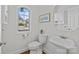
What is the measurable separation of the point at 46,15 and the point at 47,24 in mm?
140

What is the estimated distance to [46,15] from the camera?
1.49 m

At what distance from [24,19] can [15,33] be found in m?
0.25

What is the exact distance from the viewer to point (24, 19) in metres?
1.46

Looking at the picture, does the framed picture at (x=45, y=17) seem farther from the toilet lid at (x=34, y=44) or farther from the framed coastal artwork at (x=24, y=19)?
the toilet lid at (x=34, y=44)

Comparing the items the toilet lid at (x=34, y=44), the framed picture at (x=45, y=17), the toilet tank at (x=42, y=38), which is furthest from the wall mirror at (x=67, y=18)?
the toilet lid at (x=34, y=44)

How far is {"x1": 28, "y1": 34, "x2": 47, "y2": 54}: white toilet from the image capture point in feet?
4.80

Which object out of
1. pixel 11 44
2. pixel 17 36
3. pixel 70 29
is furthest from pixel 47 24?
pixel 11 44

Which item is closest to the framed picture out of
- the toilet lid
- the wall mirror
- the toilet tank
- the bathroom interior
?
the bathroom interior

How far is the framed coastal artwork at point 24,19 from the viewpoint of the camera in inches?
56.7

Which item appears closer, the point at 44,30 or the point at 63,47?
the point at 63,47

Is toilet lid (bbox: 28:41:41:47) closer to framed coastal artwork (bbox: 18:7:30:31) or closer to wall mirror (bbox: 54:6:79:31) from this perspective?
framed coastal artwork (bbox: 18:7:30:31)
